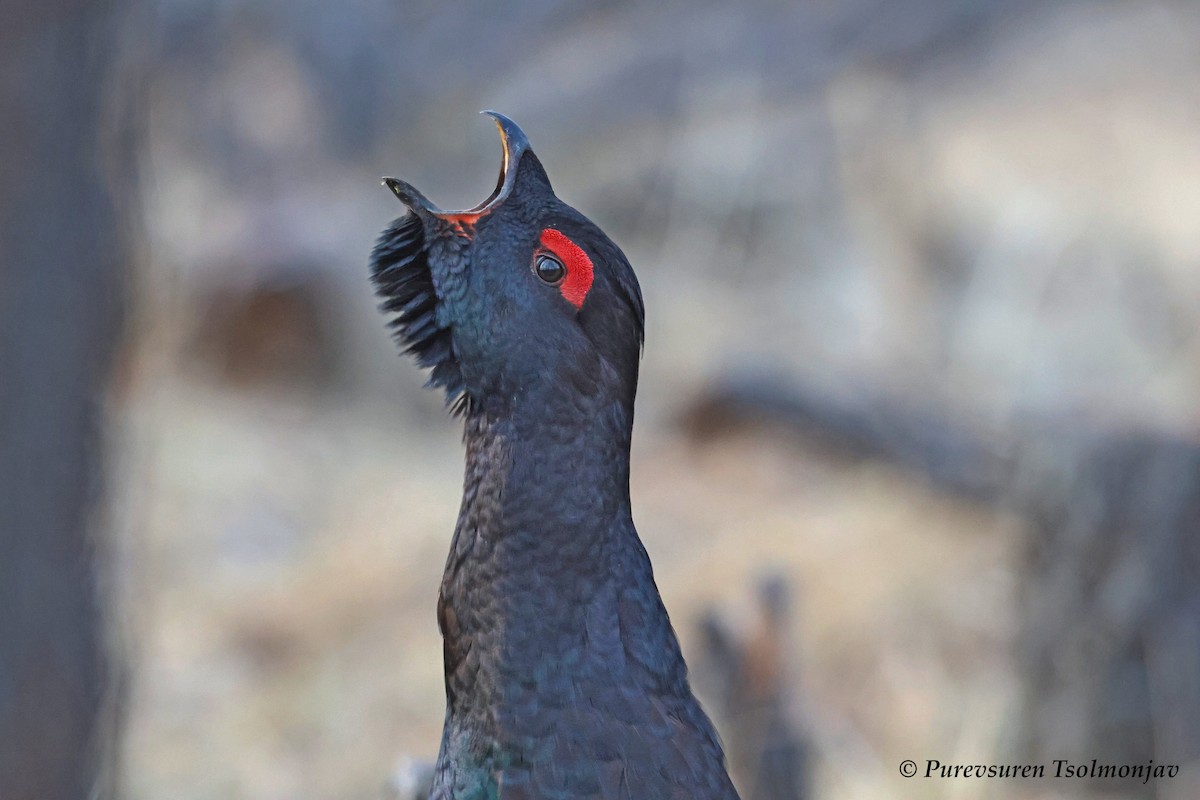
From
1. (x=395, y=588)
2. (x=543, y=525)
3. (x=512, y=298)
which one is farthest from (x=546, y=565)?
(x=395, y=588)

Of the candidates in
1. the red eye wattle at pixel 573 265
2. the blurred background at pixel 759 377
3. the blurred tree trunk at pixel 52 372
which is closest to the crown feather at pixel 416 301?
the red eye wattle at pixel 573 265

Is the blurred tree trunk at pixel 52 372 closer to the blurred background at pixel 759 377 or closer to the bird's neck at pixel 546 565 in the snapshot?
the bird's neck at pixel 546 565

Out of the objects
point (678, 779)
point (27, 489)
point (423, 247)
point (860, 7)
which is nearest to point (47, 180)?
point (27, 489)

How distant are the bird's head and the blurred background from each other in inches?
54.8

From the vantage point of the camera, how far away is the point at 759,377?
927 cm

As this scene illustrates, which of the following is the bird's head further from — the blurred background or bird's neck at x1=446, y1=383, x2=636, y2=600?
the blurred background

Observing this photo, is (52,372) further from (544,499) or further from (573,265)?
(573,265)

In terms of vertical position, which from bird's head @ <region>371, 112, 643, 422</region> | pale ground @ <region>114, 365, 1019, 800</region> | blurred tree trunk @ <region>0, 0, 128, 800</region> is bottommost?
blurred tree trunk @ <region>0, 0, 128, 800</region>

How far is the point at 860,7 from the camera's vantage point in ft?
34.0

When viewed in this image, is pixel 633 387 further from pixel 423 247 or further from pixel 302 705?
pixel 302 705

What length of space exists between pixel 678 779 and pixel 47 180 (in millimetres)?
1548

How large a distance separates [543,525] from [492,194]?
2.34 ft

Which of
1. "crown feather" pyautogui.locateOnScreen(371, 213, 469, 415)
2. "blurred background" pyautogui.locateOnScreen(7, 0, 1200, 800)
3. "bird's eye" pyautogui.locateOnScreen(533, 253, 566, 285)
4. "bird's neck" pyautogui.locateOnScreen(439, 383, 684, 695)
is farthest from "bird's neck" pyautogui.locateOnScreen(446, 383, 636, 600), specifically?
"blurred background" pyautogui.locateOnScreen(7, 0, 1200, 800)

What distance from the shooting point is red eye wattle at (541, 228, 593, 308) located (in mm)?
2564
